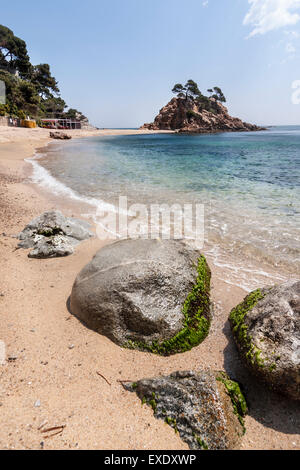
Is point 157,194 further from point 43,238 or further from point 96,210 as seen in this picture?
point 43,238

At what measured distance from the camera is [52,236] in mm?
5867

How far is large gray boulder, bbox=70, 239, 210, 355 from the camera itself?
3.28 meters

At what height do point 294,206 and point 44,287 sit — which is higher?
point 294,206

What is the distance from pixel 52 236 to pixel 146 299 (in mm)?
3503

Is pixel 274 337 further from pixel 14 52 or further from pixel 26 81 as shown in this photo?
pixel 14 52

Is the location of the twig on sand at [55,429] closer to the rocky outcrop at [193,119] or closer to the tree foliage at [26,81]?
the tree foliage at [26,81]

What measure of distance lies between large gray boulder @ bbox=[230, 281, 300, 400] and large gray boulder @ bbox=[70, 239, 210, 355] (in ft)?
2.26

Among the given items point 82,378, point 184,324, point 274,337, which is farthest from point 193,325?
point 82,378

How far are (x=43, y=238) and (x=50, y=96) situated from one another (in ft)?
369

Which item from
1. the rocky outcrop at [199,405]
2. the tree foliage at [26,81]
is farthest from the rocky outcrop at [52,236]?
the tree foliage at [26,81]

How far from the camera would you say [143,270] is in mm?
3549

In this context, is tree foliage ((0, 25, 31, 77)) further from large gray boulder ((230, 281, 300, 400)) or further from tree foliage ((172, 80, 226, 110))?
large gray boulder ((230, 281, 300, 400))
